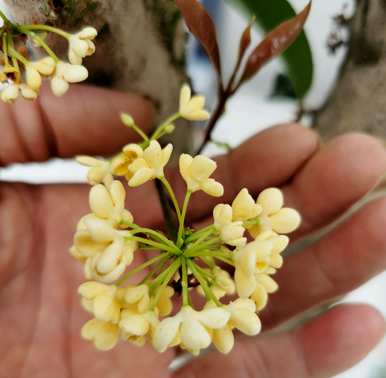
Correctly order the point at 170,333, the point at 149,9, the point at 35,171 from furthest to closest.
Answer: the point at 35,171 < the point at 149,9 < the point at 170,333

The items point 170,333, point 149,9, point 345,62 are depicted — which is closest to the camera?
point 170,333

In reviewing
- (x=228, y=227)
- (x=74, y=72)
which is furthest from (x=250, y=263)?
(x=74, y=72)

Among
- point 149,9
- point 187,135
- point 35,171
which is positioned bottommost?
point 35,171

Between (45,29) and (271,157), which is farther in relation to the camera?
(271,157)

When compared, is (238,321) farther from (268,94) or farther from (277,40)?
(268,94)

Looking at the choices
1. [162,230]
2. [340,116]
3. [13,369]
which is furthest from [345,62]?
[13,369]

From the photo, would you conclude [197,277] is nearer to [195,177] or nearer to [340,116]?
[195,177]
